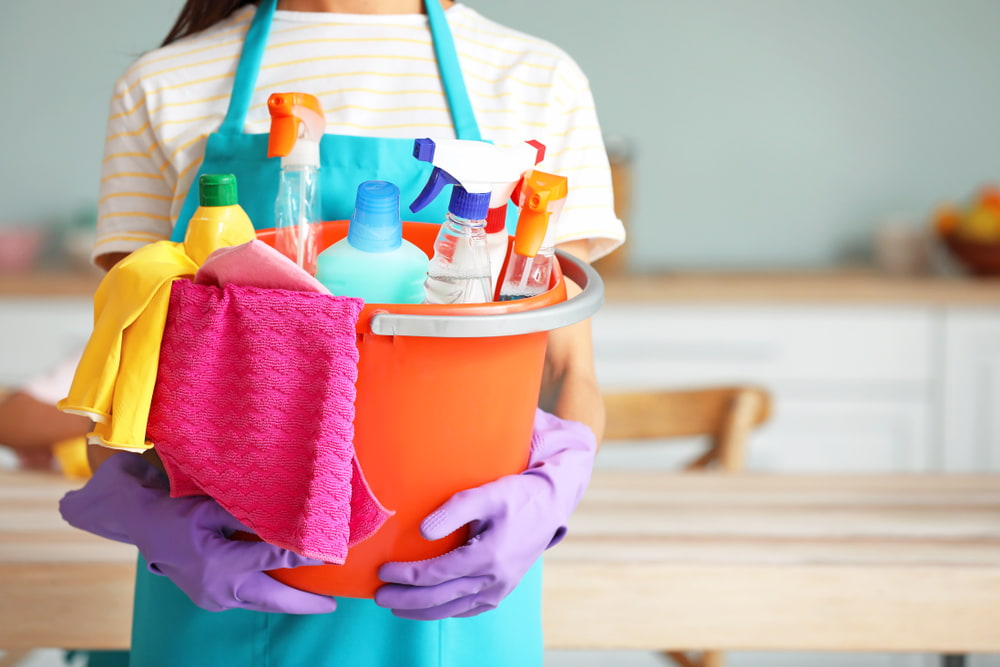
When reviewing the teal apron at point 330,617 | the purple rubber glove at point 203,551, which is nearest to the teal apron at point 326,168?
the teal apron at point 330,617

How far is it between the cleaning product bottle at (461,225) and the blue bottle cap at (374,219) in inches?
1.1

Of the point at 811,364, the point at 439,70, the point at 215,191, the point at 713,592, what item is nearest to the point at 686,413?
the point at 713,592

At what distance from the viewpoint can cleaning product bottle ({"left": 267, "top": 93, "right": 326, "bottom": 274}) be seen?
0.61 m

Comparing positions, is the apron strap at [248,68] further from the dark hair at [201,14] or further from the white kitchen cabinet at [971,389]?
the white kitchen cabinet at [971,389]

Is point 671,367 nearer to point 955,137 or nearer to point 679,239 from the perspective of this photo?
point 679,239

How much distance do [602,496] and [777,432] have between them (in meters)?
1.43

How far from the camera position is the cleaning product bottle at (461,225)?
0.54m

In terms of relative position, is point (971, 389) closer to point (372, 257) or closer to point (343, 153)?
point (343, 153)

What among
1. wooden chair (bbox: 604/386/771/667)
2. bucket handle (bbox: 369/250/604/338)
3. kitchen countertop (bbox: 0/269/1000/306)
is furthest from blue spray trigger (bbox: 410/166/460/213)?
kitchen countertop (bbox: 0/269/1000/306)

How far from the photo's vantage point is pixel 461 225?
1.81 ft

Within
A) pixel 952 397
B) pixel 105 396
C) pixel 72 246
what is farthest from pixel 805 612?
pixel 72 246

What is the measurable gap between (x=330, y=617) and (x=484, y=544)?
0.58ft

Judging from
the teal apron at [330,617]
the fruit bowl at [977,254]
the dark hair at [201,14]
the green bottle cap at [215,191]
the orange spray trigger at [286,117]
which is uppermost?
the dark hair at [201,14]

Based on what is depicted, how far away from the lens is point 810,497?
112cm
